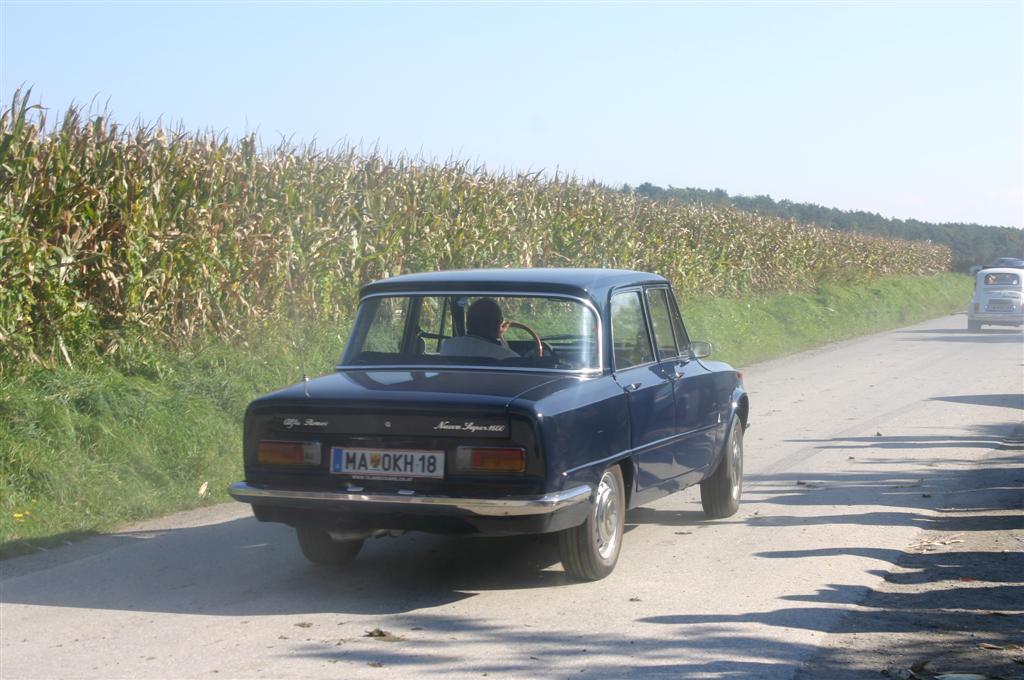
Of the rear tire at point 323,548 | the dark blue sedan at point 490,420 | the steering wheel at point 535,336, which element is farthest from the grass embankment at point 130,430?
the steering wheel at point 535,336

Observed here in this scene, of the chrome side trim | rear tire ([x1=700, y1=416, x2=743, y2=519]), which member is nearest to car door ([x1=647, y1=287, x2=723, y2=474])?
rear tire ([x1=700, y1=416, x2=743, y2=519])

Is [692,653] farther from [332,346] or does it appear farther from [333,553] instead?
[332,346]

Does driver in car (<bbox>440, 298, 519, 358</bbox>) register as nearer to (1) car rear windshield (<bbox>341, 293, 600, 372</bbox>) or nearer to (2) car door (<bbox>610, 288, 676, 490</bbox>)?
(1) car rear windshield (<bbox>341, 293, 600, 372</bbox>)

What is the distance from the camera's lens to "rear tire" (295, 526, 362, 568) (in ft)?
23.1

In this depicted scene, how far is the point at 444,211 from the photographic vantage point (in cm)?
1703

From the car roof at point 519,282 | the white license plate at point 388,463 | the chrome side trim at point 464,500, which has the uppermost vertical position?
the car roof at point 519,282

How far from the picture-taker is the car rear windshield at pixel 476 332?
6953 millimetres

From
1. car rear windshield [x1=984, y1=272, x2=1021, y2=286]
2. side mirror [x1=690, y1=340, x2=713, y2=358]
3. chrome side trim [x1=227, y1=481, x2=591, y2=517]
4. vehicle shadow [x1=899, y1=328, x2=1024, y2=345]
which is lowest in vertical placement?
vehicle shadow [x1=899, y1=328, x2=1024, y2=345]

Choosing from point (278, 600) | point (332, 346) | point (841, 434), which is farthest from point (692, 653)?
point (332, 346)

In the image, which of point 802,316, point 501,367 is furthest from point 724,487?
point 802,316

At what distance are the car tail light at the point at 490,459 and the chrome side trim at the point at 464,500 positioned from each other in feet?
0.50

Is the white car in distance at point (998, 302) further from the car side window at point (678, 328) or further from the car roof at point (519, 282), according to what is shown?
the car roof at point (519, 282)

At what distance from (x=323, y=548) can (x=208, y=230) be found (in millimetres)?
5945

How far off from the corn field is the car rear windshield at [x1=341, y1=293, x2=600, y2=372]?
3777mm
